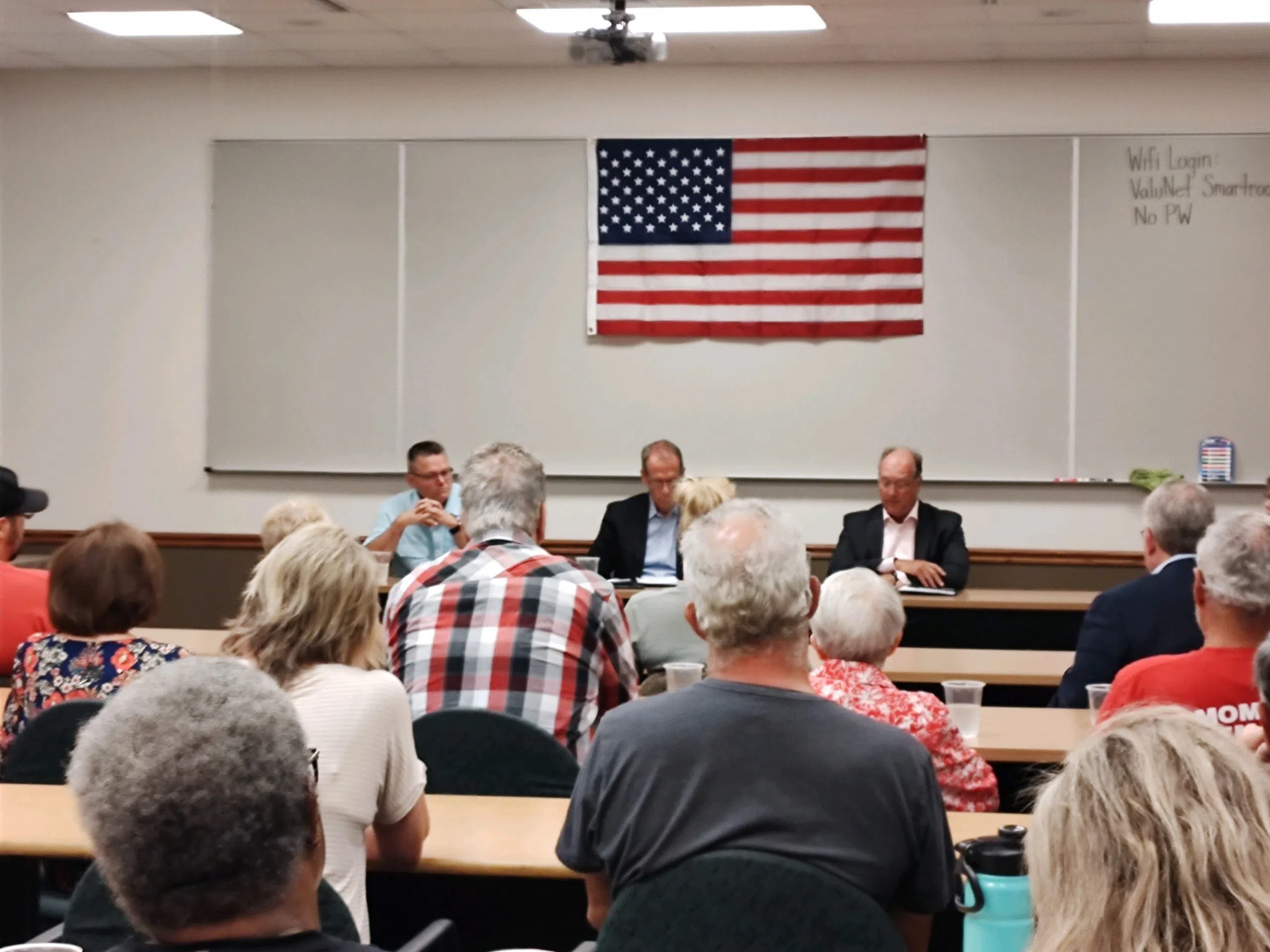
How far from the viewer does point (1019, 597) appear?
20.1ft

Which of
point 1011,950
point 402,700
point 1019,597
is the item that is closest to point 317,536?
point 402,700

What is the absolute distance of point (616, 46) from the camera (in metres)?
5.79

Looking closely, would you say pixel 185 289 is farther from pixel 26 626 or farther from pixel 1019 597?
pixel 1019 597

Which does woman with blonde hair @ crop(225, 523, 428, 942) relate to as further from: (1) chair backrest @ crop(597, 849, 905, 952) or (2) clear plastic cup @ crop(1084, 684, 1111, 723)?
(2) clear plastic cup @ crop(1084, 684, 1111, 723)

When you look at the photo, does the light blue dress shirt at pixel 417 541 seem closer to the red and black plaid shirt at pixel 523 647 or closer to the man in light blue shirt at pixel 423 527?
the man in light blue shirt at pixel 423 527

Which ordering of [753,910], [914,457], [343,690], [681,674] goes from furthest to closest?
1. [914,457]
2. [681,674]
3. [343,690]
4. [753,910]

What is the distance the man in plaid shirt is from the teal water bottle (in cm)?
124

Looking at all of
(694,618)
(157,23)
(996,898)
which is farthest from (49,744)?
(157,23)

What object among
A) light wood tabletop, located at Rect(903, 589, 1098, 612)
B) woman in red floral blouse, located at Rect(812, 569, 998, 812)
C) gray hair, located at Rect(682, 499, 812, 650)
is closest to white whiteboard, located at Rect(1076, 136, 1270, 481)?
light wood tabletop, located at Rect(903, 589, 1098, 612)

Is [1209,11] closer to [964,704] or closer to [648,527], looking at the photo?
[648,527]

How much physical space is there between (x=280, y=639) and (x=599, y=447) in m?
5.17

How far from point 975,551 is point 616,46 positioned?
3.23 m

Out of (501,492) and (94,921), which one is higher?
(501,492)

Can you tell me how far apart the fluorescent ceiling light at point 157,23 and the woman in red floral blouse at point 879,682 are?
4964 mm
